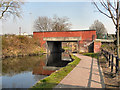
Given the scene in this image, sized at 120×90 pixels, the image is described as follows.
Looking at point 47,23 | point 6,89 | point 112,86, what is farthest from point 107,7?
point 47,23

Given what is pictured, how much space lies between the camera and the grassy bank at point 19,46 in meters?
22.1

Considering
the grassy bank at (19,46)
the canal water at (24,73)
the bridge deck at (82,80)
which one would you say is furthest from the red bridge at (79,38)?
the bridge deck at (82,80)

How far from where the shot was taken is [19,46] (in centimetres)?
2455

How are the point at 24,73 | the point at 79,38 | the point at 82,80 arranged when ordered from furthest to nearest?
the point at 79,38 → the point at 24,73 → the point at 82,80

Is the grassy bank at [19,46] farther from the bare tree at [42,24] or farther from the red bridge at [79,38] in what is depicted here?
the bare tree at [42,24]

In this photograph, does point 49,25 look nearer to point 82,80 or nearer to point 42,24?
point 42,24

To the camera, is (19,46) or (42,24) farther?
(42,24)

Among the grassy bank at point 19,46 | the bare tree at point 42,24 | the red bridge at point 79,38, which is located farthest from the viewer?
the bare tree at point 42,24

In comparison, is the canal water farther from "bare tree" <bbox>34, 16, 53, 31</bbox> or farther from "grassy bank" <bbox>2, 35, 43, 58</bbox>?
"bare tree" <bbox>34, 16, 53, 31</bbox>

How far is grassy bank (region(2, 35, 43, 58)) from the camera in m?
22.1

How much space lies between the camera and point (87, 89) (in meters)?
4.88

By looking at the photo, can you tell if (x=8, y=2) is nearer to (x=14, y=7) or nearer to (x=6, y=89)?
(x=14, y=7)

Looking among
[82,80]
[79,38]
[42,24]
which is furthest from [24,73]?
[42,24]

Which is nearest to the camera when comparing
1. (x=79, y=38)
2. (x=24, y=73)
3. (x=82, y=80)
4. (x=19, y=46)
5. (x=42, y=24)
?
(x=82, y=80)
